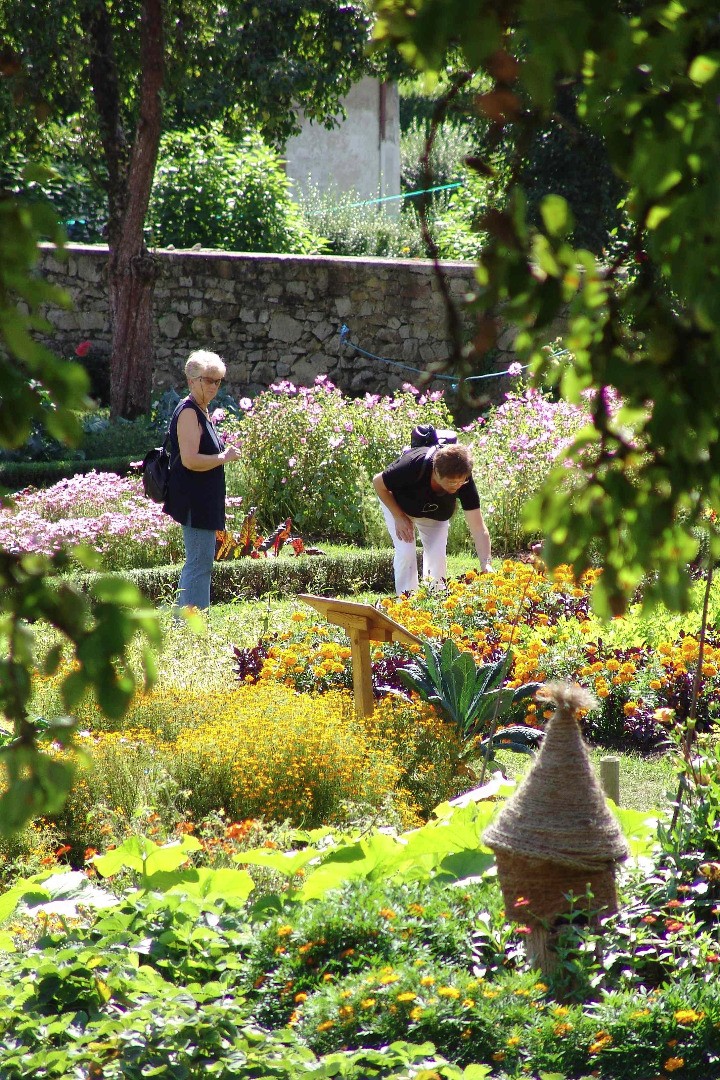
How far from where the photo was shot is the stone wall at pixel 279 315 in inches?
590

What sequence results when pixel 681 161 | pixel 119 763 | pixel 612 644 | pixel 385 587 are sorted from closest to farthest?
pixel 681 161 < pixel 119 763 < pixel 612 644 < pixel 385 587

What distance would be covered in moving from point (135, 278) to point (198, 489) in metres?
7.89

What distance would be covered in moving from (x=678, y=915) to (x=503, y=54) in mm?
2444

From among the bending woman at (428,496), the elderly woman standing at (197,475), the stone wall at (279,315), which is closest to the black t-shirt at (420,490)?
the bending woman at (428,496)

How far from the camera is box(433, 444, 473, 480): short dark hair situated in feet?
20.7

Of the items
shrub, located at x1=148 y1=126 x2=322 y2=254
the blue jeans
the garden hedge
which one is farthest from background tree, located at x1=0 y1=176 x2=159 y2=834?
shrub, located at x1=148 y1=126 x2=322 y2=254

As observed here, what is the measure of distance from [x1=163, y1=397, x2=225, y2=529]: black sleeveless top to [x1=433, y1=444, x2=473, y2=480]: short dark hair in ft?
3.74

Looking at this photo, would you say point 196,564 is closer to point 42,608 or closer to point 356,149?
point 42,608

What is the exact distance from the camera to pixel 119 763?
15.6 feet

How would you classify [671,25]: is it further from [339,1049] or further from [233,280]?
[233,280]

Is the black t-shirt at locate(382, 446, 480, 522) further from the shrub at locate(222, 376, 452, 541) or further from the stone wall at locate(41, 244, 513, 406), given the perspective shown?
the stone wall at locate(41, 244, 513, 406)

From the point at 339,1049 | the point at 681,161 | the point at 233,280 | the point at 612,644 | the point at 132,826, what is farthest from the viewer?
the point at 233,280

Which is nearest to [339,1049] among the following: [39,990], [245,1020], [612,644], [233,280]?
[245,1020]

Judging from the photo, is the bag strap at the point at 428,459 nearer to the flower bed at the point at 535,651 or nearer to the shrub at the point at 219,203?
the flower bed at the point at 535,651
